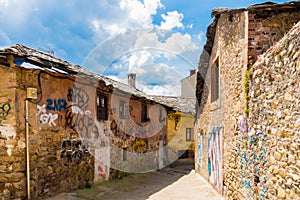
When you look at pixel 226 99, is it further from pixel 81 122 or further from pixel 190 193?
pixel 81 122

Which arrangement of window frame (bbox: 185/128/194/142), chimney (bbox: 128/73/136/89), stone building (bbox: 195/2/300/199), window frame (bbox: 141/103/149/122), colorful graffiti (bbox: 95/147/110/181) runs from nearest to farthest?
stone building (bbox: 195/2/300/199)
colorful graffiti (bbox: 95/147/110/181)
window frame (bbox: 141/103/149/122)
window frame (bbox: 185/128/194/142)
chimney (bbox: 128/73/136/89)

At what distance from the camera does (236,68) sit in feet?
19.6

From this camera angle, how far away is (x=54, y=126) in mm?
7211

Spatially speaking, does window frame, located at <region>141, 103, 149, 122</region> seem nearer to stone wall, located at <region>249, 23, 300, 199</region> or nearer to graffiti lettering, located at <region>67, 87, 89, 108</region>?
graffiti lettering, located at <region>67, 87, 89, 108</region>

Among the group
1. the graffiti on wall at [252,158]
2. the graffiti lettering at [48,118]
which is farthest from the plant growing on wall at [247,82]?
the graffiti lettering at [48,118]

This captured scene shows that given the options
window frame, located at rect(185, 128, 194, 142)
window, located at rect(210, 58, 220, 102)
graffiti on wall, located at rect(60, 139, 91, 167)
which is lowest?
window frame, located at rect(185, 128, 194, 142)

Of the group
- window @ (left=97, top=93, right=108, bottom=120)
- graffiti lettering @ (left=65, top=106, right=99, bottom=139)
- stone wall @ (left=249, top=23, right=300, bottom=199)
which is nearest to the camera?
stone wall @ (left=249, top=23, right=300, bottom=199)

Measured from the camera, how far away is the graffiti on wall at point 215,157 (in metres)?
7.57

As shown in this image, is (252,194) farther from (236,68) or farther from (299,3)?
(299,3)

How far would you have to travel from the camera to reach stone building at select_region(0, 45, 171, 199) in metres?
6.05

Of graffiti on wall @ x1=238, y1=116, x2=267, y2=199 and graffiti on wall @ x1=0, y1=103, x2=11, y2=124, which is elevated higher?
graffiti on wall @ x1=0, y1=103, x2=11, y2=124

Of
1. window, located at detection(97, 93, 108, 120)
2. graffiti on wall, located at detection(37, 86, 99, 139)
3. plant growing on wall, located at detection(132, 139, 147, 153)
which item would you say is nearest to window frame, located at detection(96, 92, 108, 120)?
window, located at detection(97, 93, 108, 120)

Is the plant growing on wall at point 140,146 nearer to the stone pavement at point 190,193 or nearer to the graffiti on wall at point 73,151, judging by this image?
the stone pavement at point 190,193

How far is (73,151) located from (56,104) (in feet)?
5.18
